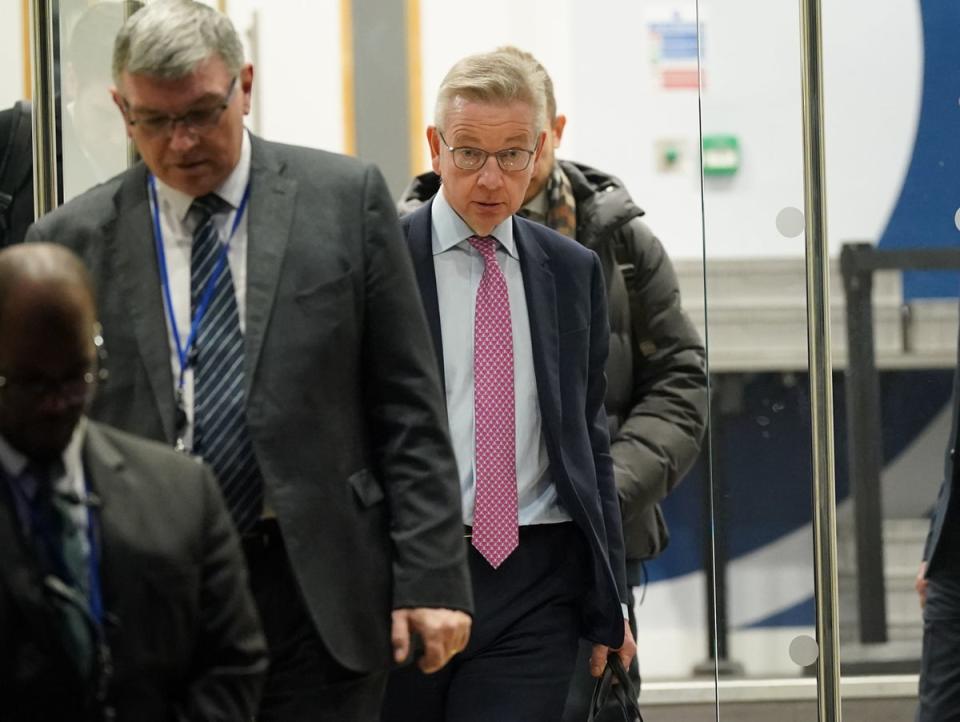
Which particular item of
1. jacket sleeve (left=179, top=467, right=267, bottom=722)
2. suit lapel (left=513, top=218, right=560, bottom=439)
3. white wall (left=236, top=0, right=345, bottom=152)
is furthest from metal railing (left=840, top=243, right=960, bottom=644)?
white wall (left=236, top=0, right=345, bottom=152)

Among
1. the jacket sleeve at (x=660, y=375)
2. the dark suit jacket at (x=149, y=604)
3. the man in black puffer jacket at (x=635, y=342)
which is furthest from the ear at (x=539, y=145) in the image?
the dark suit jacket at (x=149, y=604)

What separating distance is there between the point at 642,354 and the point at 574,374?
2.77ft

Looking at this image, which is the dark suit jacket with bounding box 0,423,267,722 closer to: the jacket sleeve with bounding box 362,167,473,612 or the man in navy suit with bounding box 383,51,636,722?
the jacket sleeve with bounding box 362,167,473,612

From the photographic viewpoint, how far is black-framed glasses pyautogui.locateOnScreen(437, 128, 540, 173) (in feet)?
10.7

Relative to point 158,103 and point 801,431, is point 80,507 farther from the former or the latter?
point 801,431

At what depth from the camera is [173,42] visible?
2.44 metres

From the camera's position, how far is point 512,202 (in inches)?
128

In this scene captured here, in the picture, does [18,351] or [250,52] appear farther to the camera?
[250,52]

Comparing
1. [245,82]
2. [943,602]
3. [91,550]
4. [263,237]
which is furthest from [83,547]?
[943,602]

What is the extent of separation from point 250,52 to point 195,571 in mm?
4628

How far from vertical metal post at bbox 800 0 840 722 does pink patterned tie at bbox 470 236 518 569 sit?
999 millimetres

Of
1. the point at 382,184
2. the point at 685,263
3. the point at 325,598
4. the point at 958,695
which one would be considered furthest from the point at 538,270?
the point at 685,263

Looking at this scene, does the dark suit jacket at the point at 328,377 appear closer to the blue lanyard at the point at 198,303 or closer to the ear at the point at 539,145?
the blue lanyard at the point at 198,303

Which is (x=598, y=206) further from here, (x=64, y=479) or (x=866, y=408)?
(x=64, y=479)
